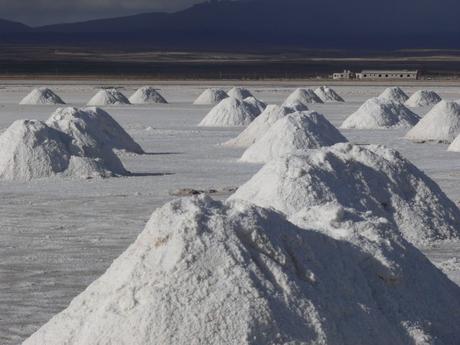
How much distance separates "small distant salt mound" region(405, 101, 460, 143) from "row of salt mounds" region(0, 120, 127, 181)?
1036 centimetres

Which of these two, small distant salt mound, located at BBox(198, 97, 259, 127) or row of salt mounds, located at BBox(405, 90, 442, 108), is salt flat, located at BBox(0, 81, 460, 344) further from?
row of salt mounds, located at BBox(405, 90, 442, 108)

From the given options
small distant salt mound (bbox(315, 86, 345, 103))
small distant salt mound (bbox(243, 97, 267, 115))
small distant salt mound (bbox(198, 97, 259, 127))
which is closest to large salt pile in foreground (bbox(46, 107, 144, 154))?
small distant salt mound (bbox(198, 97, 259, 127))

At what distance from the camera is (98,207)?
49.4ft

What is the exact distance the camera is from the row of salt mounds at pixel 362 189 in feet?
38.0

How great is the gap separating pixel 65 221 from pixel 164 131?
1658 centimetres

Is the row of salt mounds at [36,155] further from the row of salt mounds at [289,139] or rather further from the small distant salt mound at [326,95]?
the small distant salt mound at [326,95]

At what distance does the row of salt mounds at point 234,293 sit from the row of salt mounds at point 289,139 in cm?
1405

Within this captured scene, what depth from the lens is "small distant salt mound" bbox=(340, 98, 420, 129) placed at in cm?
3145

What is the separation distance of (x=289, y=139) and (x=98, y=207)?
6500 mm

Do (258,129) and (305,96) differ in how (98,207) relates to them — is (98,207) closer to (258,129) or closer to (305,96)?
(258,129)

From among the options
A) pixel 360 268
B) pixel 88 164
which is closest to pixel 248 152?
pixel 88 164

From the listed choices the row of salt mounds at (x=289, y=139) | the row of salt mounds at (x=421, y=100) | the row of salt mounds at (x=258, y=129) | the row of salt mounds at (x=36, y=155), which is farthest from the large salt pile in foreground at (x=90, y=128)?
the row of salt mounds at (x=421, y=100)

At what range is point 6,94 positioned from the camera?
2215 inches

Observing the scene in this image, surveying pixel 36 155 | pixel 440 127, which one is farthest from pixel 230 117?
pixel 36 155
